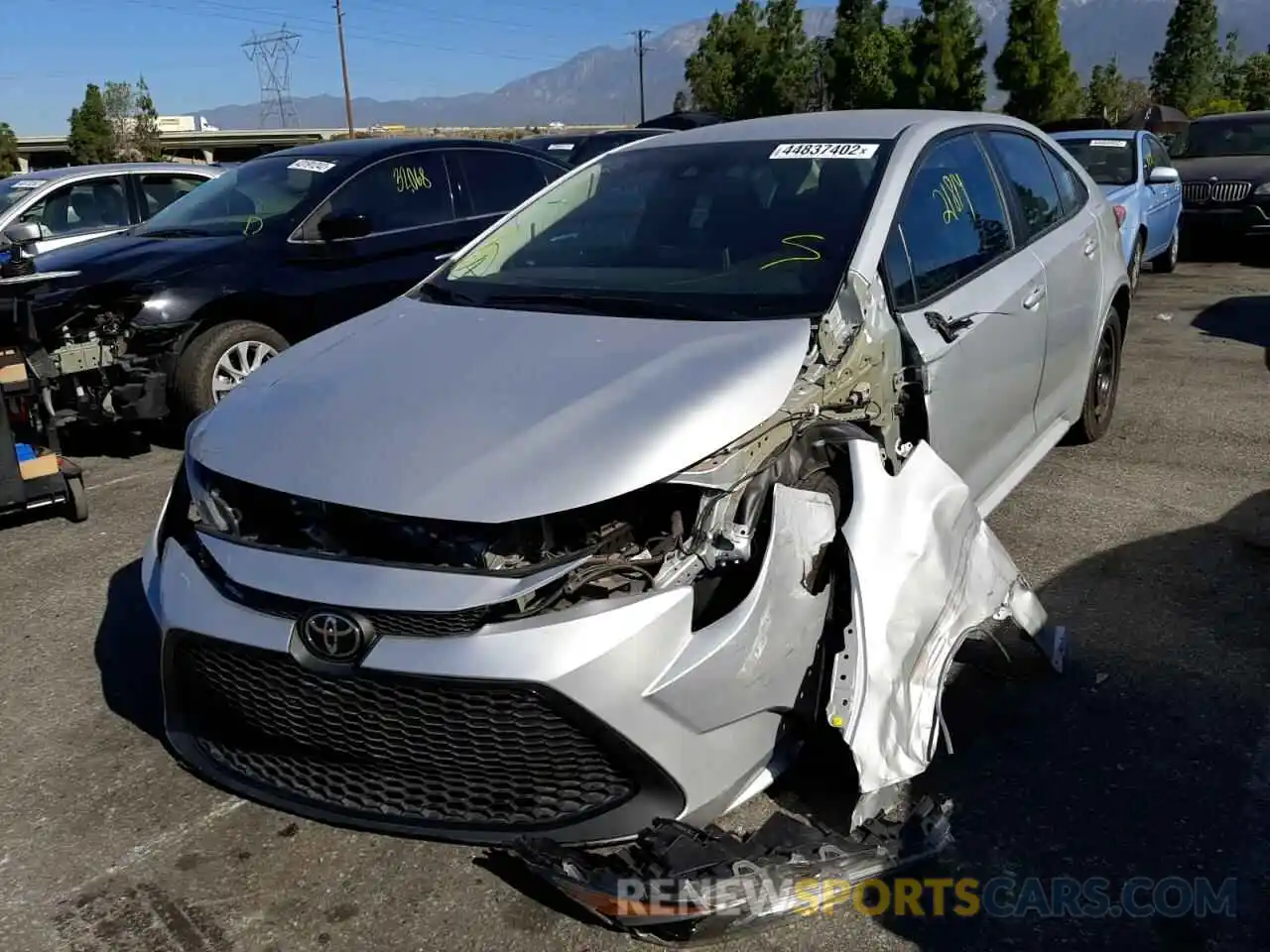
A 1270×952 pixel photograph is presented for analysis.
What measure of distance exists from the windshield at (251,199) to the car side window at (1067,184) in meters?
4.01

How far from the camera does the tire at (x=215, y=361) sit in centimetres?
588

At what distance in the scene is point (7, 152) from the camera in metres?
52.6

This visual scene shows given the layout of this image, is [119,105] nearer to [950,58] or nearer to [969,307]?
[950,58]

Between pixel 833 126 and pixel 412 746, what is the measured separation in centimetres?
270

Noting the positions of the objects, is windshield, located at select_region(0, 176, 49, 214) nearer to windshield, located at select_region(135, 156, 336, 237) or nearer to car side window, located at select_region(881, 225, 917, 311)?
windshield, located at select_region(135, 156, 336, 237)

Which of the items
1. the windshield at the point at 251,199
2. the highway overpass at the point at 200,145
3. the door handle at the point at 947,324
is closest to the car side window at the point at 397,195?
the windshield at the point at 251,199

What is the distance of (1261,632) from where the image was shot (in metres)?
3.57

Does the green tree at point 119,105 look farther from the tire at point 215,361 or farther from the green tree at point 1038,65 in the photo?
the tire at point 215,361

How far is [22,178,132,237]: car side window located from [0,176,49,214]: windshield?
0.20m

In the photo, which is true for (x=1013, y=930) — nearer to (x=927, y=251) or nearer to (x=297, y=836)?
(x=297, y=836)

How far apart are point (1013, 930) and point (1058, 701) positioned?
100cm

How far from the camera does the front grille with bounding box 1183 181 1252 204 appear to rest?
12.3m

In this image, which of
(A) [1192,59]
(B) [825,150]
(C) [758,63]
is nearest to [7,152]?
(C) [758,63]

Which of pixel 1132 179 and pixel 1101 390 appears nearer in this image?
pixel 1101 390
